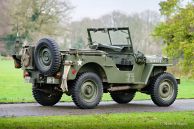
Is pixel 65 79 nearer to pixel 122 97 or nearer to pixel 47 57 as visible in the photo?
pixel 47 57

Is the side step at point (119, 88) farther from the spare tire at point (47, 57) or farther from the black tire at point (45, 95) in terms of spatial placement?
the spare tire at point (47, 57)

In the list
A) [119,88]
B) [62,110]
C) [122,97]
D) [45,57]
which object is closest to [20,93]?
[122,97]

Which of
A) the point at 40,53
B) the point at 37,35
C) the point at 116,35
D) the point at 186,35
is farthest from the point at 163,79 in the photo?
the point at 37,35

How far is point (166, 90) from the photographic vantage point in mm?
16781

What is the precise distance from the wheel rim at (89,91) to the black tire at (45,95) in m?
1.27

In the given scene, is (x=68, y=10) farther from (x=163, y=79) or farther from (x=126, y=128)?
(x=126, y=128)

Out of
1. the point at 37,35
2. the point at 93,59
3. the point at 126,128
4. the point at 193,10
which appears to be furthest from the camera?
the point at 37,35

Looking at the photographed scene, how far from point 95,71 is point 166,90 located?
102 inches

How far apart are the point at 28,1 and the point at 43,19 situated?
6.85 metres

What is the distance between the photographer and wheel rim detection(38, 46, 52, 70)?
1485cm

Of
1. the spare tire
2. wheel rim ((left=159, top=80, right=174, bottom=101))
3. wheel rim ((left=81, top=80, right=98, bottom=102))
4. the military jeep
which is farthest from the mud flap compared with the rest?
wheel rim ((left=159, top=80, right=174, bottom=101))

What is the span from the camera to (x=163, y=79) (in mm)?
16719

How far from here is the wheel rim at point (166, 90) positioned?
656 inches

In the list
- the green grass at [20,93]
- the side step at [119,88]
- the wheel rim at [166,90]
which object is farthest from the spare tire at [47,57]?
the wheel rim at [166,90]
